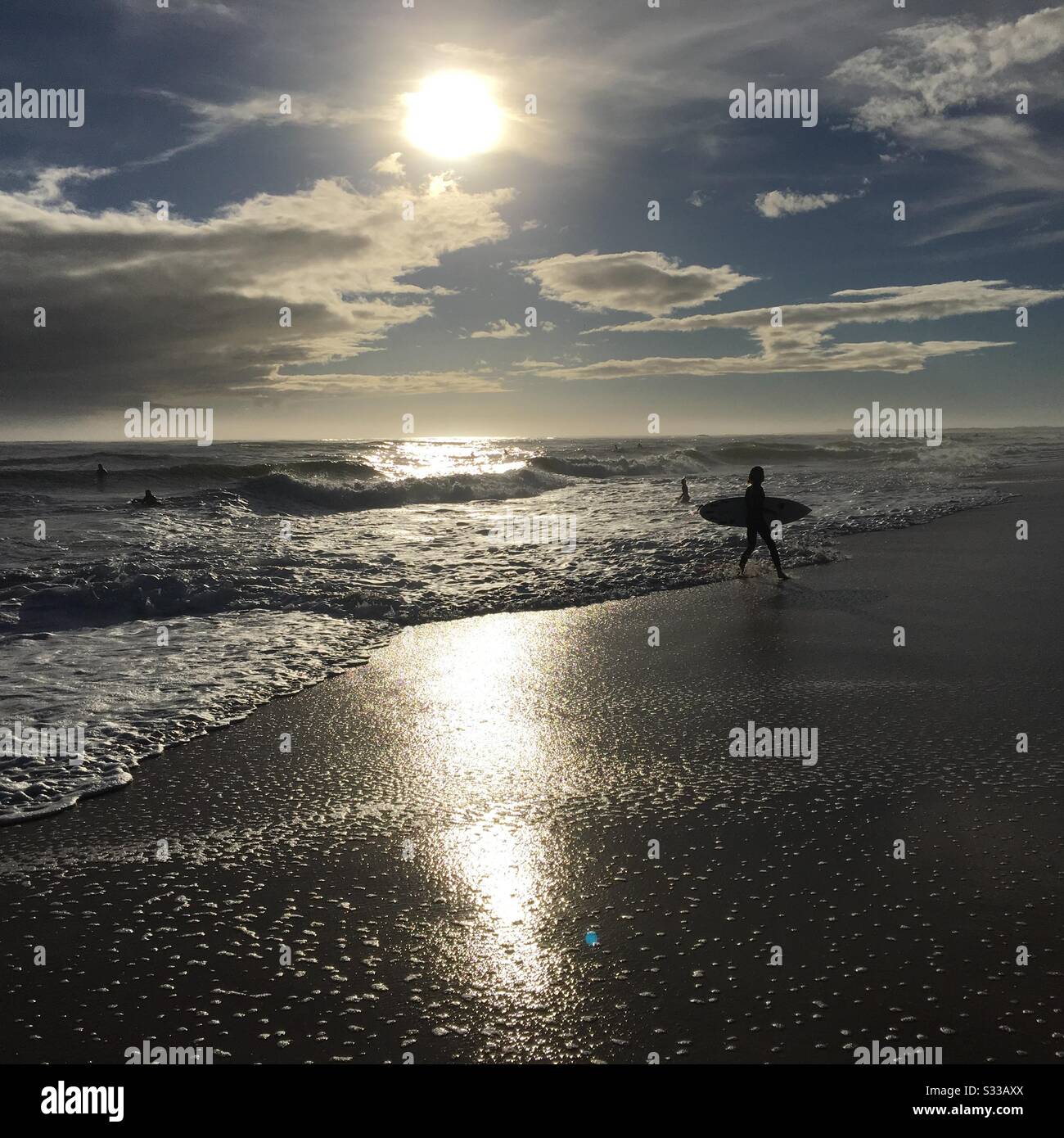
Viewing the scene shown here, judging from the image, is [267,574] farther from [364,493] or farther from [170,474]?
[170,474]

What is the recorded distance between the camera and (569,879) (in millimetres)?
4148

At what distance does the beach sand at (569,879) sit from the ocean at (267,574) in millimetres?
843

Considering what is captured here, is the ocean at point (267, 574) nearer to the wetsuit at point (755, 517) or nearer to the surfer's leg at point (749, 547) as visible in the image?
the surfer's leg at point (749, 547)

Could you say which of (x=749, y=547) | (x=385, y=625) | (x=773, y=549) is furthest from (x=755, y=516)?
(x=385, y=625)

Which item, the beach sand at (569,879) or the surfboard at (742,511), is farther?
the surfboard at (742,511)

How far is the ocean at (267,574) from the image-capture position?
719 centimetres

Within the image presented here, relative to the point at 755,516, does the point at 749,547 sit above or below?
below

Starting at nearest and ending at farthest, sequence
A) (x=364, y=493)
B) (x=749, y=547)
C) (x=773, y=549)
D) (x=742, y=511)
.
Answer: (x=773, y=549) < (x=749, y=547) < (x=742, y=511) < (x=364, y=493)

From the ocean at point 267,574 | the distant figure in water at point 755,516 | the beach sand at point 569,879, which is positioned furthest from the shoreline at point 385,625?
the distant figure in water at point 755,516

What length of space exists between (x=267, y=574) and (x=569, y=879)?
10.1m

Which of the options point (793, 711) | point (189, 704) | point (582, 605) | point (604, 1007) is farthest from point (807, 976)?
point (582, 605)

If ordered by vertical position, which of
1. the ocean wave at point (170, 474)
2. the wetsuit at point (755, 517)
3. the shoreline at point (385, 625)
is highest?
the ocean wave at point (170, 474)

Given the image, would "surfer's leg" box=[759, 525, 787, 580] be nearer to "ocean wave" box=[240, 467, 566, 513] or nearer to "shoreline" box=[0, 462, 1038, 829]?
"shoreline" box=[0, 462, 1038, 829]
